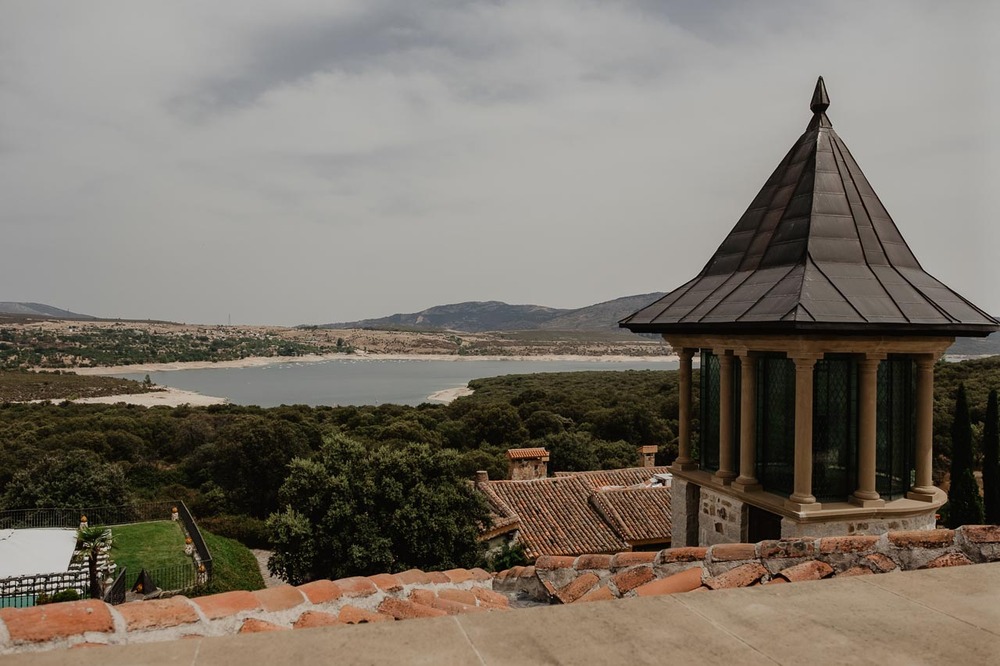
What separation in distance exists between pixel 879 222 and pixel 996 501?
781 inches

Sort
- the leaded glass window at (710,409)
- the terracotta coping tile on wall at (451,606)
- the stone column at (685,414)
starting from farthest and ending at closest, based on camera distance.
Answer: the stone column at (685,414)
the leaded glass window at (710,409)
the terracotta coping tile on wall at (451,606)

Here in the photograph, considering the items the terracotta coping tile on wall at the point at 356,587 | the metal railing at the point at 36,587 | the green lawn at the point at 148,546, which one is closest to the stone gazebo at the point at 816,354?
the terracotta coping tile on wall at the point at 356,587

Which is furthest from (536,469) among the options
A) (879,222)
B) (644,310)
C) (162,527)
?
(879,222)

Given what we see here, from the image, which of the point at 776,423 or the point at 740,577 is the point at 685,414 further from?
the point at 740,577

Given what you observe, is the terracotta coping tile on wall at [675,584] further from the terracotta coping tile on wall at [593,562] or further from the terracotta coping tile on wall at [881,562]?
the terracotta coping tile on wall at [881,562]

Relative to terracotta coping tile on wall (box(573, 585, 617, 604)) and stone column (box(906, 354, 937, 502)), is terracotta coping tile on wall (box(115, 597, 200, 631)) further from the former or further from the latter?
stone column (box(906, 354, 937, 502))

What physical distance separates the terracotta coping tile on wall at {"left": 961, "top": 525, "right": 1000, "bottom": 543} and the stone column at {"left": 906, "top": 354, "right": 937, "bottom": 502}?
48.4 inches

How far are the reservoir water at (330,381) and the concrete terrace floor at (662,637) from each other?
81.0 m

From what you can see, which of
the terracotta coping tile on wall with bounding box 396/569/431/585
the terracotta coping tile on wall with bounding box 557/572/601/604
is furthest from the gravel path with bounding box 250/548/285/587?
the terracotta coping tile on wall with bounding box 557/572/601/604

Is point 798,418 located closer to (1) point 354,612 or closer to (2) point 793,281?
(2) point 793,281

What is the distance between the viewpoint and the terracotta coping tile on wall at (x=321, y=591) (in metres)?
3.97

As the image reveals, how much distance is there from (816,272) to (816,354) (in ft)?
2.37

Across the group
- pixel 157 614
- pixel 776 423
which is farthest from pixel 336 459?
pixel 157 614

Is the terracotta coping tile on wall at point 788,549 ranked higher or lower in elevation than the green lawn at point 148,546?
higher
